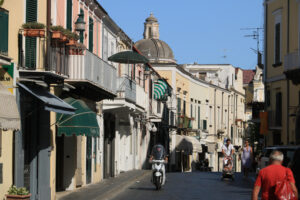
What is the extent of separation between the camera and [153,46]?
65562mm

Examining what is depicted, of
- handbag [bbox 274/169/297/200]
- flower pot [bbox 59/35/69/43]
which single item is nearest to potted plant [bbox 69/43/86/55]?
flower pot [bbox 59/35/69/43]

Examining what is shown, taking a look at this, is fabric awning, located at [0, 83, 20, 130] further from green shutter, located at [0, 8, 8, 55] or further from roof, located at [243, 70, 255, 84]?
roof, located at [243, 70, 255, 84]

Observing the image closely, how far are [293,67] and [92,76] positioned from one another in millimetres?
13941

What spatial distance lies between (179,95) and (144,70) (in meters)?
19.6

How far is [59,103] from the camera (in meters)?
20.0

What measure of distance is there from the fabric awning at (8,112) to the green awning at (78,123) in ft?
18.3

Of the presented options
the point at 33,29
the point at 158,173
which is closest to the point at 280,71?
the point at 158,173

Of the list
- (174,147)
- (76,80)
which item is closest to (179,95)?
(174,147)

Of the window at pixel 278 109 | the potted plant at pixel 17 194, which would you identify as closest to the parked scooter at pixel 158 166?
the potted plant at pixel 17 194

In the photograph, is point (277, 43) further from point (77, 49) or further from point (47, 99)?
point (47, 99)

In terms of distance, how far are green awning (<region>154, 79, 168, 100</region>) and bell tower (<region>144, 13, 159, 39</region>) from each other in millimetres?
14633

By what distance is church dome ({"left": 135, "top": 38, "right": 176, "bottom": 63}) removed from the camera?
64.0 metres

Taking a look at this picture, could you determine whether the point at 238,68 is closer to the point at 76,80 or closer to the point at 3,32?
the point at 76,80

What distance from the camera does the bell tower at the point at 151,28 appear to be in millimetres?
68500
